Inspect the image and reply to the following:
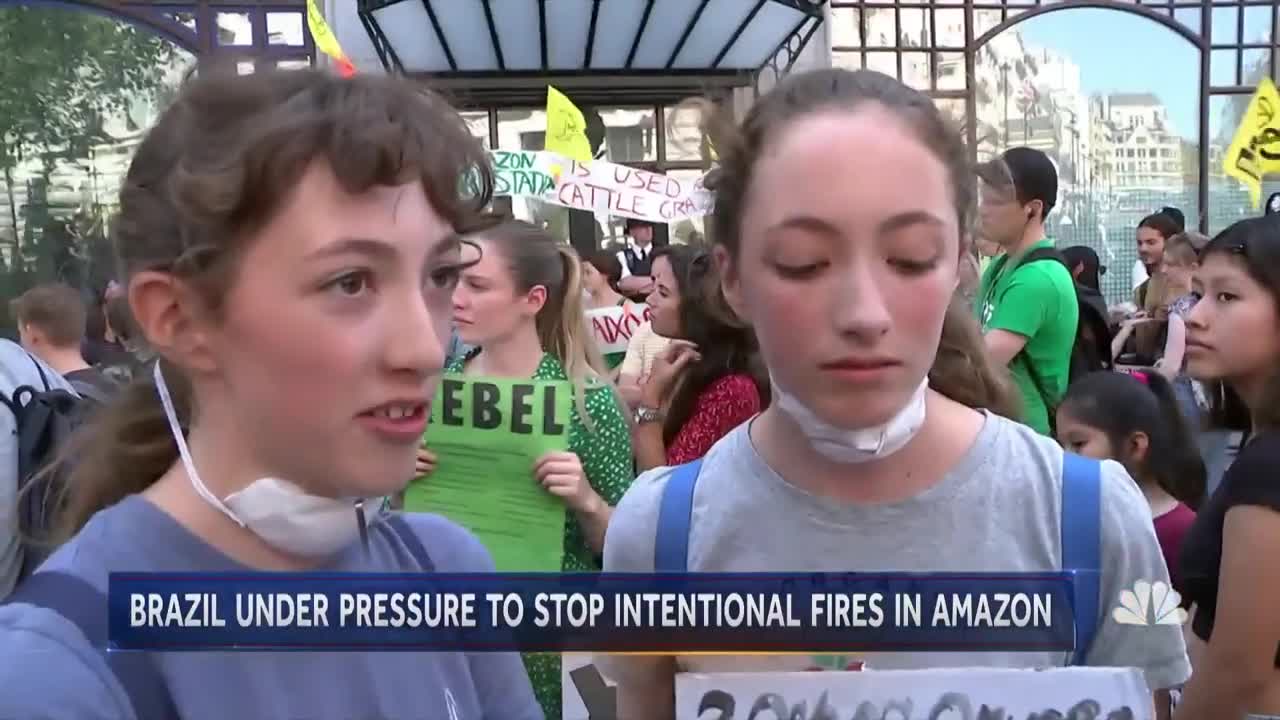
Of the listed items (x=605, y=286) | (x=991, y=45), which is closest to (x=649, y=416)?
(x=605, y=286)

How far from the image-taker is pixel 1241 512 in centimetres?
179

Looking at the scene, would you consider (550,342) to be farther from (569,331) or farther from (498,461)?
(498,461)

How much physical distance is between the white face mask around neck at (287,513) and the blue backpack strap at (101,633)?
0.14 metres

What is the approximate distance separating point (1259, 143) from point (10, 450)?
23.2 feet

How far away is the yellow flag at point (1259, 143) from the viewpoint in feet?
22.9

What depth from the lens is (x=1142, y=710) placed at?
114cm

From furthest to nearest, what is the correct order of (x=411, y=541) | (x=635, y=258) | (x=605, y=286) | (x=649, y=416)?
1. (x=635, y=258)
2. (x=605, y=286)
3. (x=649, y=416)
4. (x=411, y=541)

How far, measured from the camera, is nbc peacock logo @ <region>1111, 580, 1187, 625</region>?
3.92ft

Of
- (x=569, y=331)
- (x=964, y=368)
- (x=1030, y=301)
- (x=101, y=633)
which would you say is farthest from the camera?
(x=1030, y=301)

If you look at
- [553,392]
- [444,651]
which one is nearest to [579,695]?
[444,651]

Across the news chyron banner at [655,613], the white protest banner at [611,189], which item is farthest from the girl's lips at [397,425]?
the white protest banner at [611,189]

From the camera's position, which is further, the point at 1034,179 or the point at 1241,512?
the point at 1034,179

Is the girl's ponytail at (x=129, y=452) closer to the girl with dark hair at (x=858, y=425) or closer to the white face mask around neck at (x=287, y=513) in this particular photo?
the white face mask around neck at (x=287, y=513)

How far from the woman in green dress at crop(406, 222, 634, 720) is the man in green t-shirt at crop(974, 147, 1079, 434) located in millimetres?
1371
